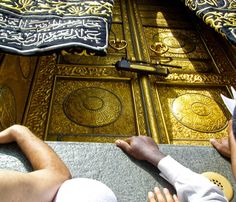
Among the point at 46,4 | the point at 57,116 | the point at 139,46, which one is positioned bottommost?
the point at 57,116

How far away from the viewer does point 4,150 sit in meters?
1.34

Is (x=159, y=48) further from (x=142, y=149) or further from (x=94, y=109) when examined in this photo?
(x=142, y=149)

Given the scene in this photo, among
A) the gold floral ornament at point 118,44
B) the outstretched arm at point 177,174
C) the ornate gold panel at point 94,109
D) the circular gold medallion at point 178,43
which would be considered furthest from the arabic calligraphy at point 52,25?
the circular gold medallion at point 178,43

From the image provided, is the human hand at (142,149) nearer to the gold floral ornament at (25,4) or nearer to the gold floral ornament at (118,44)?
the gold floral ornament at (25,4)

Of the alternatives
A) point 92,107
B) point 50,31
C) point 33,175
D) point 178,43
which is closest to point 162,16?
point 178,43

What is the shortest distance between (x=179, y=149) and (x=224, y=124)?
79 centimetres

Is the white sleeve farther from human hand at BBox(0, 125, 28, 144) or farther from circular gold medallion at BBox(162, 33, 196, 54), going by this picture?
circular gold medallion at BBox(162, 33, 196, 54)

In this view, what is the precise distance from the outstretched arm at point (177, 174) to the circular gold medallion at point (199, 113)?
792 mm

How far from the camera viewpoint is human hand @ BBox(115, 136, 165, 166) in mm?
1308

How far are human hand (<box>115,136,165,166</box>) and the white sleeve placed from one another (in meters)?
0.05

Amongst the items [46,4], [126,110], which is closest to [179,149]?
[126,110]

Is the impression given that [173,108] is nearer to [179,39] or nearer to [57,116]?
[57,116]

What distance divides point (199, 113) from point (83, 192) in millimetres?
1477

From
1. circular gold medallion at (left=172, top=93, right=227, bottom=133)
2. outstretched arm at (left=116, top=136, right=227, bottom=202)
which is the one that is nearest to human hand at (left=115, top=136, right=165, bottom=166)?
outstretched arm at (left=116, top=136, right=227, bottom=202)
